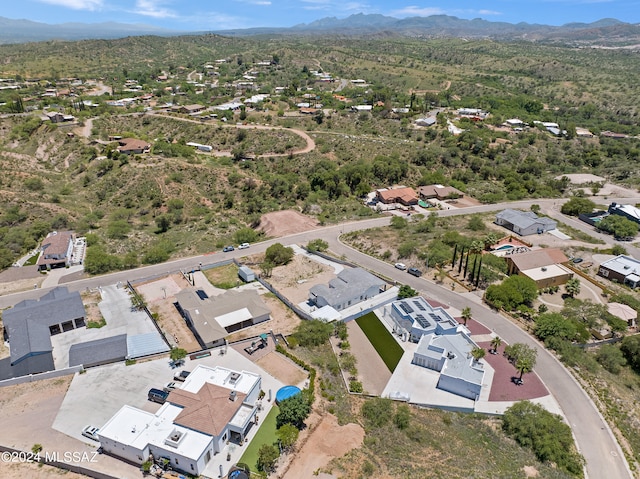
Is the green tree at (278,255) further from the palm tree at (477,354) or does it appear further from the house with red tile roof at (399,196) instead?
the house with red tile roof at (399,196)

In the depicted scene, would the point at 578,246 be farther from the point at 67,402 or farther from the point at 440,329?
the point at 67,402

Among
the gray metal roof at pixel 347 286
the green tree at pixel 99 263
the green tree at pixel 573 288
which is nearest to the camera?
the gray metal roof at pixel 347 286

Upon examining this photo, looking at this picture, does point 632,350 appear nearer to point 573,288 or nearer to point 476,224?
point 573,288

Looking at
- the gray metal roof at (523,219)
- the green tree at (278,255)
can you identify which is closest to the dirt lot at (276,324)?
the green tree at (278,255)

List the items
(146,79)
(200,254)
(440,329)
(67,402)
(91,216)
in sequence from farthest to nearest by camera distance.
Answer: (146,79), (91,216), (200,254), (440,329), (67,402)

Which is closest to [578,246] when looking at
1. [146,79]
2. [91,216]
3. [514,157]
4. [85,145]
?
[514,157]

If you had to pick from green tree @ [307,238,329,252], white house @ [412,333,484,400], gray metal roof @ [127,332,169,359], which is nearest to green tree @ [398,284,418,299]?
white house @ [412,333,484,400]

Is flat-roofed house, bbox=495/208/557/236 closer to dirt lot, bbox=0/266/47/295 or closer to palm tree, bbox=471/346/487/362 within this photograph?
palm tree, bbox=471/346/487/362
